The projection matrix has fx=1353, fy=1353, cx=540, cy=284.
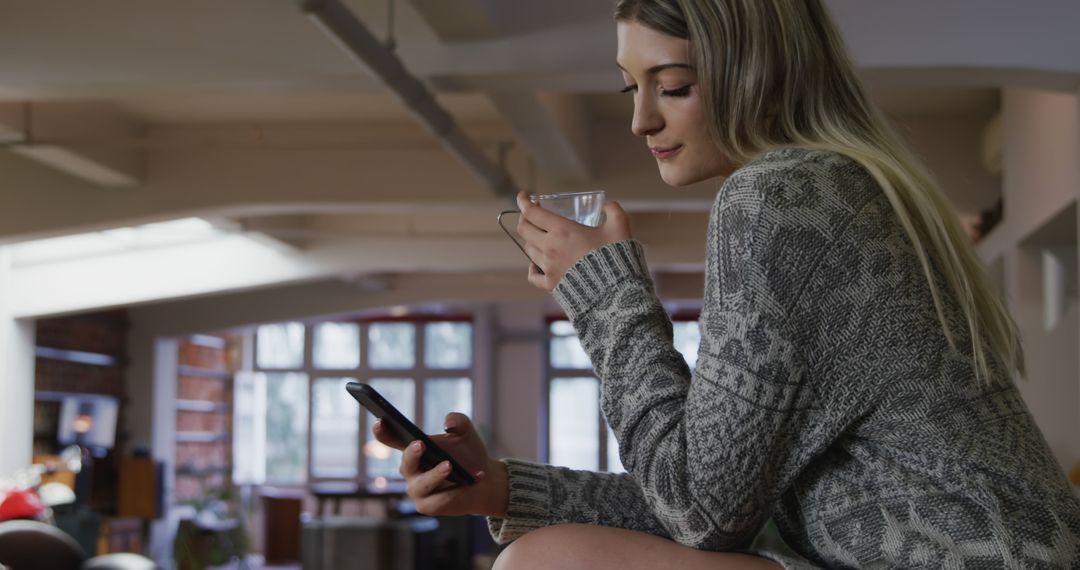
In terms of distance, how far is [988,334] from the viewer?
1217 mm

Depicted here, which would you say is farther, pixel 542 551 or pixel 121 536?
pixel 121 536

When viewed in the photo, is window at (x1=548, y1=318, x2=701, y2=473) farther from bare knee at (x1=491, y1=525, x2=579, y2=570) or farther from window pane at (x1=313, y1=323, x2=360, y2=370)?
bare knee at (x1=491, y1=525, x2=579, y2=570)

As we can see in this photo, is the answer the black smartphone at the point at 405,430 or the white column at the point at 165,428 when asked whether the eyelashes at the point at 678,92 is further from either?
the white column at the point at 165,428

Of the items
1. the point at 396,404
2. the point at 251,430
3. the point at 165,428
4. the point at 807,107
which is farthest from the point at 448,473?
the point at 251,430

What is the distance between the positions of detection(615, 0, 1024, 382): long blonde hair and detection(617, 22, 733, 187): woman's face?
16 mm

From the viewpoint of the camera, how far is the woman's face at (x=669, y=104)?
1.34 m

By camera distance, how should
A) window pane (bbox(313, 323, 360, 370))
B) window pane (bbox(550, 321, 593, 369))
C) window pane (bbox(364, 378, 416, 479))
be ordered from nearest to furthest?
window pane (bbox(364, 378, 416, 479)) < window pane (bbox(550, 321, 593, 369)) < window pane (bbox(313, 323, 360, 370))

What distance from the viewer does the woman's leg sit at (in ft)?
3.96

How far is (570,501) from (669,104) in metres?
0.50

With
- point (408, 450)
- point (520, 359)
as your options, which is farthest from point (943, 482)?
point (520, 359)

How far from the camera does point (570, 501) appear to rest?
158cm

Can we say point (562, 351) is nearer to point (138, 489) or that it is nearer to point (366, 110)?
point (138, 489)

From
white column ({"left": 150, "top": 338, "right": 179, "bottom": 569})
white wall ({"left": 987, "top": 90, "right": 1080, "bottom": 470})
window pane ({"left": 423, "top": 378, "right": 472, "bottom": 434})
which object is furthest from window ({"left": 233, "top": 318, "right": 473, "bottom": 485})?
white wall ({"left": 987, "top": 90, "right": 1080, "bottom": 470})

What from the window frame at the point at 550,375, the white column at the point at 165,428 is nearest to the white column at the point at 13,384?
the white column at the point at 165,428
